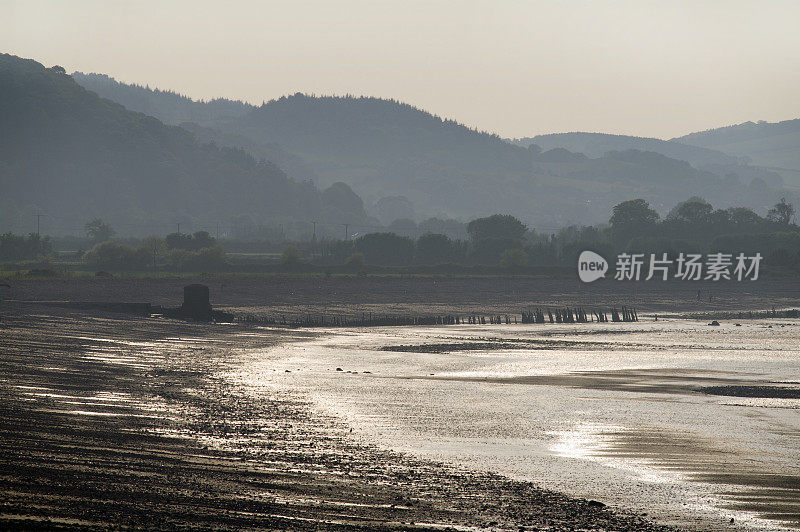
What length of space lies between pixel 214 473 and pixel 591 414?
13.9m

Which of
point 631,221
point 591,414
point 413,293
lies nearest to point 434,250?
point 413,293

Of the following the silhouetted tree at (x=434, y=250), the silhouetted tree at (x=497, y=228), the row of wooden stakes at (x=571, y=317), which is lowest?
the row of wooden stakes at (x=571, y=317)

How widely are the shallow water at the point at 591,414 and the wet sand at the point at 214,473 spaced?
5.03 ft

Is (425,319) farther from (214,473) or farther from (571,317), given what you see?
(214,473)

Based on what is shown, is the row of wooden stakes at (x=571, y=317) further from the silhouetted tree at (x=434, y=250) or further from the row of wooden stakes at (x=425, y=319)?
the silhouetted tree at (x=434, y=250)

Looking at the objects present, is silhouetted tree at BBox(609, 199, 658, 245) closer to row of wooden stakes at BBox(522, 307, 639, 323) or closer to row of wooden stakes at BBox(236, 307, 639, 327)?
row of wooden stakes at BBox(236, 307, 639, 327)

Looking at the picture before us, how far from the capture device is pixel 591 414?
26.1 m

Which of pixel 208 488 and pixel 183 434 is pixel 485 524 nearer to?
pixel 208 488

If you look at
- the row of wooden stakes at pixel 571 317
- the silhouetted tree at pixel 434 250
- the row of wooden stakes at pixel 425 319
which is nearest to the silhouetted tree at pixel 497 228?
the silhouetted tree at pixel 434 250

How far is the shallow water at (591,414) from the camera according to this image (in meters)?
17.0

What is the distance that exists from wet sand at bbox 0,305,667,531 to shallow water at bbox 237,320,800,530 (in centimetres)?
153

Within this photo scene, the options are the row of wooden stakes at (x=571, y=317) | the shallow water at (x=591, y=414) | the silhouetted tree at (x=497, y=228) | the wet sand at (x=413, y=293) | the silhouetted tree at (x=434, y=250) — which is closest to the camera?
the shallow water at (x=591, y=414)

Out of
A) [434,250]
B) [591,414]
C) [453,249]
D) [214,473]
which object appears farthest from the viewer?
[453,249]

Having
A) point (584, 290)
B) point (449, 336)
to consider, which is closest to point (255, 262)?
point (584, 290)
